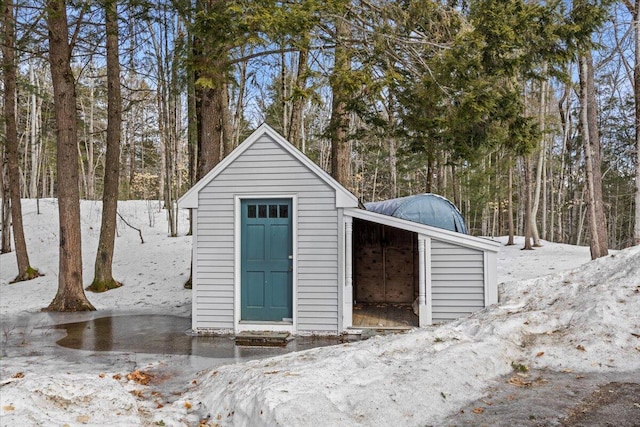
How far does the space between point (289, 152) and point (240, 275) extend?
2.24 metres

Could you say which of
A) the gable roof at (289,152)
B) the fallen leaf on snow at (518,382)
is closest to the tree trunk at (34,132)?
the gable roof at (289,152)

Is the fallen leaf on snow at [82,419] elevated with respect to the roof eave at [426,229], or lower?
lower

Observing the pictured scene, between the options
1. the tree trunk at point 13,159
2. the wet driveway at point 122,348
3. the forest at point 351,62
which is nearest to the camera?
the wet driveway at point 122,348

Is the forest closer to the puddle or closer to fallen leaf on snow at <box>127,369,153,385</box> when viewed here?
the puddle

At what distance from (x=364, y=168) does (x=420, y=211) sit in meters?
21.3

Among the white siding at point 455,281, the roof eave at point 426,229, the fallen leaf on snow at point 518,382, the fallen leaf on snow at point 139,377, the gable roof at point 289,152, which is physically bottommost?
the fallen leaf on snow at point 139,377

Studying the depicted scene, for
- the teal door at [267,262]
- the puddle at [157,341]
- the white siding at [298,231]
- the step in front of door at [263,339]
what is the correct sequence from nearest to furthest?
the puddle at [157,341], the step in front of door at [263,339], the white siding at [298,231], the teal door at [267,262]

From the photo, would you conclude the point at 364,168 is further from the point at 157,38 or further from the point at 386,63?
the point at 386,63

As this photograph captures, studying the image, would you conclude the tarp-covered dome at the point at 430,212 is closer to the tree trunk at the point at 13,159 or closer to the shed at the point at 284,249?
the shed at the point at 284,249

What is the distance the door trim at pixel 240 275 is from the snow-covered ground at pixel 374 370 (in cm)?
161

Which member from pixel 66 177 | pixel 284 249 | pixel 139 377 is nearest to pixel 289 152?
pixel 284 249

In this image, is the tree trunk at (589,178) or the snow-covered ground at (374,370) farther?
the tree trunk at (589,178)

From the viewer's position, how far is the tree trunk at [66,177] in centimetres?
967

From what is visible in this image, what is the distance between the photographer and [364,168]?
30.1 metres
